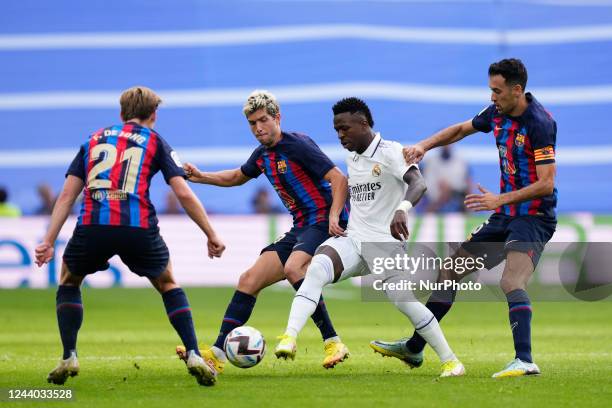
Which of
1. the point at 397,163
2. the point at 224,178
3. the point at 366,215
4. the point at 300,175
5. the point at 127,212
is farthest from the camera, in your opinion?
the point at 224,178

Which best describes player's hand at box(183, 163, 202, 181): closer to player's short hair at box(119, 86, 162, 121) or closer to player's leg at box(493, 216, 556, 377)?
player's short hair at box(119, 86, 162, 121)

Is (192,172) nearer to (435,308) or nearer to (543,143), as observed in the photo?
(435,308)

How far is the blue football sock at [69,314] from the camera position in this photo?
26.3 ft

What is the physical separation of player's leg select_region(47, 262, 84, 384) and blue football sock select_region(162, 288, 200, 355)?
0.66m

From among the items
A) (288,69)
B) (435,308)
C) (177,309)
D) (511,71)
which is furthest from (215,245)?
(288,69)

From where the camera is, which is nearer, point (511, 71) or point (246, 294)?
point (511, 71)

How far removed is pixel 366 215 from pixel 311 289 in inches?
30.5

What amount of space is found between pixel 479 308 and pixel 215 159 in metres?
7.09

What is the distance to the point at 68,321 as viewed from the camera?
8039 mm

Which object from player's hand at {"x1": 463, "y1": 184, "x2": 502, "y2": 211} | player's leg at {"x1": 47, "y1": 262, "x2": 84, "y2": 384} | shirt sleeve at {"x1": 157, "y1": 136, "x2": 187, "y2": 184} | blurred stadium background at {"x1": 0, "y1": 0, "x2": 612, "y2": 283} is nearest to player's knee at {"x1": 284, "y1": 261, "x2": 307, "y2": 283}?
shirt sleeve at {"x1": 157, "y1": 136, "x2": 187, "y2": 184}

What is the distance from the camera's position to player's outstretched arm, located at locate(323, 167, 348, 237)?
8.59m

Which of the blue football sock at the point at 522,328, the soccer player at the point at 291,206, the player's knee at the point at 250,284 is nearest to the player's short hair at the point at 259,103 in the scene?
the soccer player at the point at 291,206

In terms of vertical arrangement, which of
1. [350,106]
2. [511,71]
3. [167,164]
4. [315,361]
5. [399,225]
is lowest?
[315,361]

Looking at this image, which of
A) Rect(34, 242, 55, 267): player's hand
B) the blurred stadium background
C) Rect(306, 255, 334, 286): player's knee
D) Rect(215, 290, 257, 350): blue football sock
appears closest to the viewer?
Rect(34, 242, 55, 267): player's hand
